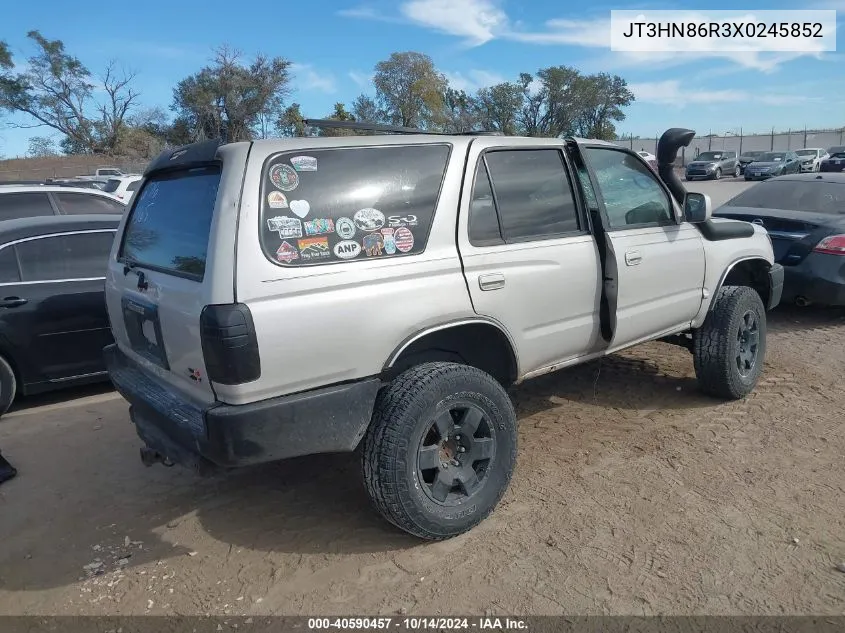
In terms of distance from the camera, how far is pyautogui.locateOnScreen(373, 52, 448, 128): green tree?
4759 cm

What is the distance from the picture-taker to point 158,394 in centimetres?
306

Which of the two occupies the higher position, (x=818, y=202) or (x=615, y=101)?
(x=615, y=101)

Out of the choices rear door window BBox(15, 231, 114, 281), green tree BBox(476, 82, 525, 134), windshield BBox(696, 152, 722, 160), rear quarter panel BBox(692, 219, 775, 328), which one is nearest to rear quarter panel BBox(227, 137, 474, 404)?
rear quarter panel BBox(692, 219, 775, 328)

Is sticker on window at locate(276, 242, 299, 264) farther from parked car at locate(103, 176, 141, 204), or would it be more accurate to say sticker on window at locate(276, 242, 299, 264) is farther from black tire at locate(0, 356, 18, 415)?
parked car at locate(103, 176, 141, 204)

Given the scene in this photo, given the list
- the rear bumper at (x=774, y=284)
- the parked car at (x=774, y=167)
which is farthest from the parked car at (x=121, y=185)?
the parked car at (x=774, y=167)

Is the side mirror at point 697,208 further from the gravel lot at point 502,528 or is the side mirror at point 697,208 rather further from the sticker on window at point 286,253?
the sticker on window at point 286,253

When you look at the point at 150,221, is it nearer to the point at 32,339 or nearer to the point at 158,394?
the point at 158,394

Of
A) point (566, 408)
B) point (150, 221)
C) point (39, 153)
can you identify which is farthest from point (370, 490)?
point (39, 153)

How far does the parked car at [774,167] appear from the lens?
1342 inches

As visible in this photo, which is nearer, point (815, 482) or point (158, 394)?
point (158, 394)

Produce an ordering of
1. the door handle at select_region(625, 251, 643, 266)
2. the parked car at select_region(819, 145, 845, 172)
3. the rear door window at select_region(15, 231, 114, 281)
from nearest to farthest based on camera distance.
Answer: the door handle at select_region(625, 251, 643, 266) → the rear door window at select_region(15, 231, 114, 281) → the parked car at select_region(819, 145, 845, 172)

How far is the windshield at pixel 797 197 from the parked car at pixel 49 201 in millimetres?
7518

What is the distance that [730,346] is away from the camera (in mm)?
4602

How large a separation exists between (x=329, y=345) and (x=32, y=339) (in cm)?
336
